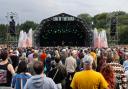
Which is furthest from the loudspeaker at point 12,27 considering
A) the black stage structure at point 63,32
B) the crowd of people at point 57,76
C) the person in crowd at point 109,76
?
the person in crowd at point 109,76

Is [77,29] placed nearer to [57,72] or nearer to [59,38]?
[59,38]

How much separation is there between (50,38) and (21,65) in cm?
5354

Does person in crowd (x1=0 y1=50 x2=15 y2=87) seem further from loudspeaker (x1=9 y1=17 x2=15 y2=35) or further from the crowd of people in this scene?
loudspeaker (x1=9 y1=17 x2=15 y2=35)

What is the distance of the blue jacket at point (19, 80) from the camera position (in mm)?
10172

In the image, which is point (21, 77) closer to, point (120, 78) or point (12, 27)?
point (120, 78)

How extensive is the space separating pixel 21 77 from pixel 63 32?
2054 inches

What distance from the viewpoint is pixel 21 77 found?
A: 1016 cm

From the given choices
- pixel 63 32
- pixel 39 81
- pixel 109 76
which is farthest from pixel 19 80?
pixel 63 32

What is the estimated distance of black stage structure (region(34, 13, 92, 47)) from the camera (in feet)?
190

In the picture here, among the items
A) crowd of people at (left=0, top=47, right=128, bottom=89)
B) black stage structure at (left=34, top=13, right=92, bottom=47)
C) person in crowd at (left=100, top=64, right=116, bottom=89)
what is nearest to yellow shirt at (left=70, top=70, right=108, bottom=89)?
crowd of people at (left=0, top=47, right=128, bottom=89)

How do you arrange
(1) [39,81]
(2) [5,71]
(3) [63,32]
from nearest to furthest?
(1) [39,81] → (2) [5,71] → (3) [63,32]

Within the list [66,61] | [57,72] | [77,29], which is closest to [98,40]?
[77,29]

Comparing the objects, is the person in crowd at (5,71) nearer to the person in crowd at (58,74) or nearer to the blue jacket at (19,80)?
the blue jacket at (19,80)

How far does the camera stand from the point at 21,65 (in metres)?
10.1
